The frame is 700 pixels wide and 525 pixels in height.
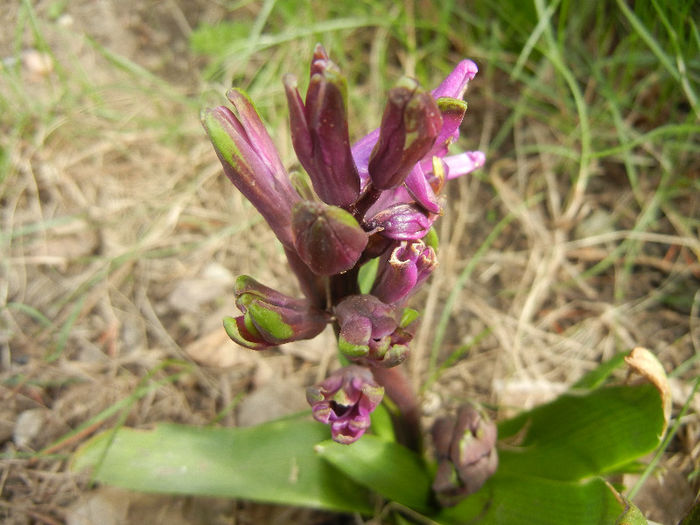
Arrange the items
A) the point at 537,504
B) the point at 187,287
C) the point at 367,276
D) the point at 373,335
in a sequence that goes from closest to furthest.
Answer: the point at 373,335
the point at 537,504
the point at 367,276
the point at 187,287

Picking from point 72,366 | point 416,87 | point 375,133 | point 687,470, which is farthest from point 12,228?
point 687,470

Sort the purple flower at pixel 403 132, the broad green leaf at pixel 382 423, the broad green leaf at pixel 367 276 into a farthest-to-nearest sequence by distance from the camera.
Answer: the broad green leaf at pixel 382 423 < the broad green leaf at pixel 367 276 < the purple flower at pixel 403 132

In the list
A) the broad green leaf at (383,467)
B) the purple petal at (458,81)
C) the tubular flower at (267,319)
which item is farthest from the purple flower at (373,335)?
the purple petal at (458,81)

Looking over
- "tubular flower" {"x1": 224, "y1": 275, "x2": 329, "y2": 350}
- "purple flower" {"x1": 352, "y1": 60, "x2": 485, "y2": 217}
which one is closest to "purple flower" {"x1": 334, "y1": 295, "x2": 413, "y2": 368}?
"tubular flower" {"x1": 224, "y1": 275, "x2": 329, "y2": 350}

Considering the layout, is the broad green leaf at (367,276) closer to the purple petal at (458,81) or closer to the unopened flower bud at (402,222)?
the unopened flower bud at (402,222)

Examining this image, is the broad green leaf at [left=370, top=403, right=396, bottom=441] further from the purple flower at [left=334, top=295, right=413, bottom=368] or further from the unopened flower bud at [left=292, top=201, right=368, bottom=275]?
the unopened flower bud at [left=292, top=201, right=368, bottom=275]

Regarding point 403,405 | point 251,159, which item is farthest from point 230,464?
point 251,159

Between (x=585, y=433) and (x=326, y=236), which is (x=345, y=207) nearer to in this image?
(x=326, y=236)
